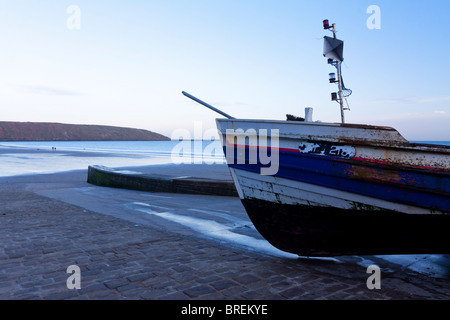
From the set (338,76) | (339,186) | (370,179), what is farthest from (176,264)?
(338,76)

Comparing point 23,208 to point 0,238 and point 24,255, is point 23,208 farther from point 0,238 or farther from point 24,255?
point 24,255

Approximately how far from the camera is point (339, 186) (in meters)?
4.24

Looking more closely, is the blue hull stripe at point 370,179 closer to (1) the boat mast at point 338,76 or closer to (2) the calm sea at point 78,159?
(1) the boat mast at point 338,76

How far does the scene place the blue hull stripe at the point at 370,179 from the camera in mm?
3844

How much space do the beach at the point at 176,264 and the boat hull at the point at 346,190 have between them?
1.40ft

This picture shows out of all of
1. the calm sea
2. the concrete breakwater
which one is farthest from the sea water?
the concrete breakwater

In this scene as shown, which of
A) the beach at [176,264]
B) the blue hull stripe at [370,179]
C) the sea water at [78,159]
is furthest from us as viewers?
the sea water at [78,159]

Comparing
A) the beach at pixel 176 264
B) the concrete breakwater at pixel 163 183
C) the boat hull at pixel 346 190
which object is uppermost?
the boat hull at pixel 346 190

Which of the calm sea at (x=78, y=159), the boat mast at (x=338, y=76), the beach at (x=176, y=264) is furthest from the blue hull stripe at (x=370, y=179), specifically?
the calm sea at (x=78, y=159)

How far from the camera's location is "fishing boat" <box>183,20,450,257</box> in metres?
3.93

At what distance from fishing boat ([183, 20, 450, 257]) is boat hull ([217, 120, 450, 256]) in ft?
0.03

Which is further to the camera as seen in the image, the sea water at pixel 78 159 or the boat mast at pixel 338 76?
the sea water at pixel 78 159

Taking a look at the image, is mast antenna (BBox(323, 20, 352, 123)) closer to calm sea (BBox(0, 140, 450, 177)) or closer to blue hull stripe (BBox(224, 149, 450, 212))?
blue hull stripe (BBox(224, 149, 450, 212))

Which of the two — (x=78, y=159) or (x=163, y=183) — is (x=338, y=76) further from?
(x=78, y=159)
